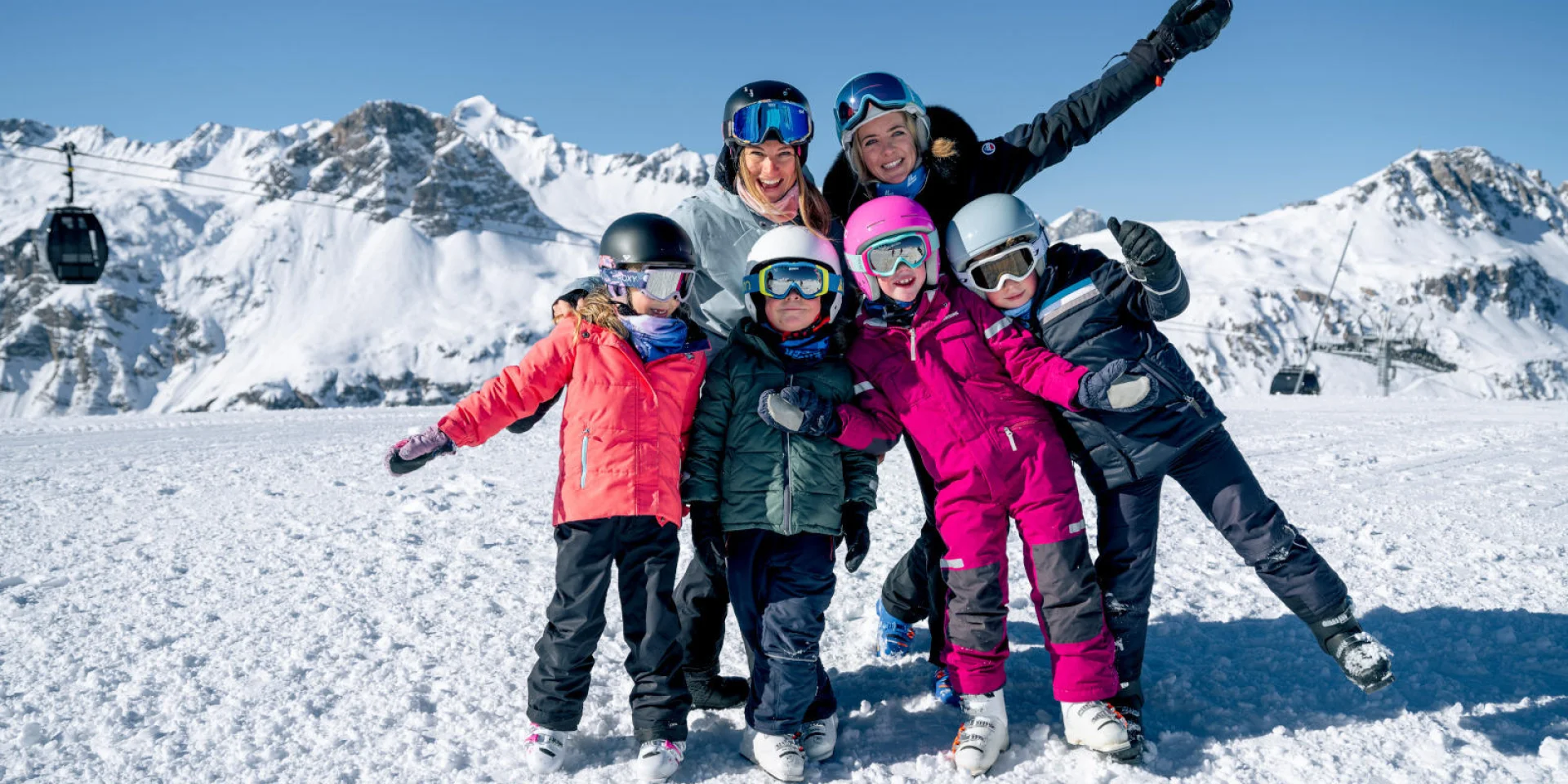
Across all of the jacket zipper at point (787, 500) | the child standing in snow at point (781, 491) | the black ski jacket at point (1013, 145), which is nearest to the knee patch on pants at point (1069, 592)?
the child standing in snow at point (781, 491)

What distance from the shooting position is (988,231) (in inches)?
120

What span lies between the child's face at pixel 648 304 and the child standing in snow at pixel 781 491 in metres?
0.25

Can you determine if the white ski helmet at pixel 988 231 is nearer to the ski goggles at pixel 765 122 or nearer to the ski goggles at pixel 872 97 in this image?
the ski goggles at pixel 872 97

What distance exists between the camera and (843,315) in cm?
321

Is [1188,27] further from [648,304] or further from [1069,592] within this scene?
[648,304]

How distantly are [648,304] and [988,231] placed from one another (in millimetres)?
1194

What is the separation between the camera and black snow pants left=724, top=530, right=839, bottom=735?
108 inches

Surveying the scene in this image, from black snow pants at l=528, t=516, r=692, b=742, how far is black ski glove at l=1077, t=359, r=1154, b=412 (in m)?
1.43

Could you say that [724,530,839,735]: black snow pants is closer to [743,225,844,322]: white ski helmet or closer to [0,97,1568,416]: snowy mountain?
[743,225,844,322]: white ski helmet

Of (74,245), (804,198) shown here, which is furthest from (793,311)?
(74,245)

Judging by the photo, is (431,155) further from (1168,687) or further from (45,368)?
(1168,687)

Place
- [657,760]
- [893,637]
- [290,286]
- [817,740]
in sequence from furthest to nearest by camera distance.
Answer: [290,286] < [893,637] < [817,740] < [657,760]

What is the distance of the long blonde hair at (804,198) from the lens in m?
3.28

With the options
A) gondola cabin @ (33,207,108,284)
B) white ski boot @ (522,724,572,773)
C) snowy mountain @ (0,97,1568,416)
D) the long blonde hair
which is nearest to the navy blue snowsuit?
the long blonde hair
